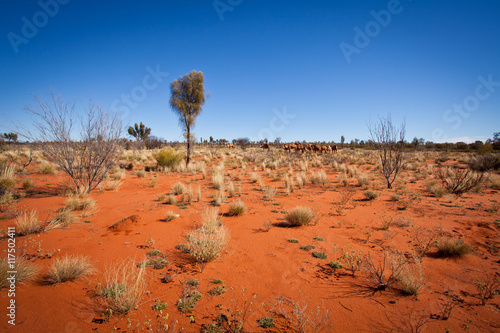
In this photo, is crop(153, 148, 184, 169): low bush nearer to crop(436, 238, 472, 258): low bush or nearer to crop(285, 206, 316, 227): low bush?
crop(285, 206, 316, 227): low bush

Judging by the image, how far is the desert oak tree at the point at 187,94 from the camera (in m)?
15.8

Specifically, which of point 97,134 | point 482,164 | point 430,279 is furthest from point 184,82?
point 482,164

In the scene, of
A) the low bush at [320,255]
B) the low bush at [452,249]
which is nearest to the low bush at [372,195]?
the low bush at [452,249]

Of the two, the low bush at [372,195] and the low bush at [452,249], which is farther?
the low bush at [372,195]

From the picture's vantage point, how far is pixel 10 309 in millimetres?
2621

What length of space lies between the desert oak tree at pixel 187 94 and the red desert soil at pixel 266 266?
9700 mm

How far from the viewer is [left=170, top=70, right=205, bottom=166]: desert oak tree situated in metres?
15.8

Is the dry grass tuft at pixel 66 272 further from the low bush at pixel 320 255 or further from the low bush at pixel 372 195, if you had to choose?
the low bush at pixel 372 195

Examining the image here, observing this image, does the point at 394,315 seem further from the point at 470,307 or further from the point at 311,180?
the point at 311,180

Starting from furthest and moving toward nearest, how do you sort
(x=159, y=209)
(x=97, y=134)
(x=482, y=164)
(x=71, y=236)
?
1. (x=482, y=164)
2. (x=97, y=134)
3. (x=159, y=209)
4. (x=71, y=236)

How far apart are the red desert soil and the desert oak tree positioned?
9.70m

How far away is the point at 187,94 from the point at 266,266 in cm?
1522

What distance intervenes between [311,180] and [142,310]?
1186 cm

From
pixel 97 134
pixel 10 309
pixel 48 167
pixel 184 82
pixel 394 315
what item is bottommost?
pixel 394 315
